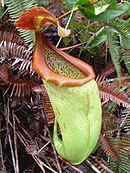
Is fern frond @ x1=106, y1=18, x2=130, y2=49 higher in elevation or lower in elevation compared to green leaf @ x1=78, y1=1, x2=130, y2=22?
lower

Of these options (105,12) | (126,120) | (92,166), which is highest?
(105,12)

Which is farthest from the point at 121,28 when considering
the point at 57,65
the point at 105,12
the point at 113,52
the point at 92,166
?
the point at 92,166

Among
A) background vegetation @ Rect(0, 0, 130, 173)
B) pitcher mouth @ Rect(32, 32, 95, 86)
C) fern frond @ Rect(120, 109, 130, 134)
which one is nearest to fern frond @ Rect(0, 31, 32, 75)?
background vegetation @ Rect(0, 0, 130, 173)

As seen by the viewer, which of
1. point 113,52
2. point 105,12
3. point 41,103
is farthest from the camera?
point 41,103

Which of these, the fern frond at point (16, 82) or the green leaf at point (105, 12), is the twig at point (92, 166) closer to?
the fern frond at point (16, 82)

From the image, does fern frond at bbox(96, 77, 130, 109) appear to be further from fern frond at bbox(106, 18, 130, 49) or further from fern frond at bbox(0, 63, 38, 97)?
fern frond at bbox(0, 63, 38, 97)

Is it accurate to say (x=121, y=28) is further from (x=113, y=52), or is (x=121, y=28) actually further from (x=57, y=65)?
(x=57, y=65)

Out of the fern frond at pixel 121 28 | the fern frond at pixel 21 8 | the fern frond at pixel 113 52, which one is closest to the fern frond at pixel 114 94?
the fern frond at pixel 113 52

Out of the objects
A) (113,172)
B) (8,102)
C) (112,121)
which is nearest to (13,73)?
(8,102)
